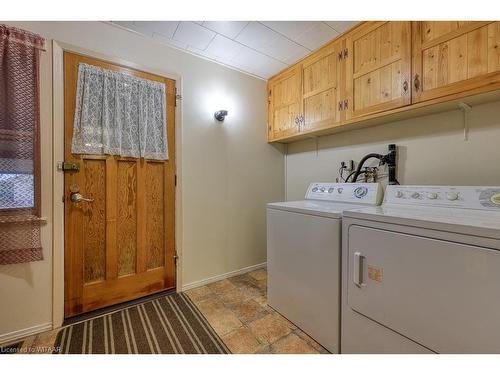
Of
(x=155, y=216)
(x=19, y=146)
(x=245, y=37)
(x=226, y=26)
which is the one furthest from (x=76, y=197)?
(x=245, y=37)

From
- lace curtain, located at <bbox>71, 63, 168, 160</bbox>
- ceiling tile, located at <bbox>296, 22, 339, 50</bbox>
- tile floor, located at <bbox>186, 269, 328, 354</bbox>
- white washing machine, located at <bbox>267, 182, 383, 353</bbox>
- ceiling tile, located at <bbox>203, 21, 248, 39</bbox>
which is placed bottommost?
tile floor, located at <bbox>186, 269, 328, 354</bbox>

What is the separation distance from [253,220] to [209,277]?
2.69ft

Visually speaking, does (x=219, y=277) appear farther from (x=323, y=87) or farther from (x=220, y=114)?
(x=323, y=87)

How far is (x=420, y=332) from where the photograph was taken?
1.01 m

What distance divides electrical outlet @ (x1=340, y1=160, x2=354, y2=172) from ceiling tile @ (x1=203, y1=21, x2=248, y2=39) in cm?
155

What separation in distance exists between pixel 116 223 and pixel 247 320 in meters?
1.35

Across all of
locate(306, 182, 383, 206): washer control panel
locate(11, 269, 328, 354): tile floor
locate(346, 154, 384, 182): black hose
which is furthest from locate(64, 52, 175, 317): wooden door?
locate(346, 154, 384, 182): black hose

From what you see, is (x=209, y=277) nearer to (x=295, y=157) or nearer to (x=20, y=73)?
(x=295, y=157)

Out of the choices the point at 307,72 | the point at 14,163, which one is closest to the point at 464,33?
the point at 307,72

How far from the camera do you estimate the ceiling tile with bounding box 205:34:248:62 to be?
2.02 m

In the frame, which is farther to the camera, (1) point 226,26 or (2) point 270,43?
(2) point 270,43

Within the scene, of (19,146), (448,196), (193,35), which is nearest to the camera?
(448,196)

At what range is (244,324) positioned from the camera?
169 centimetres

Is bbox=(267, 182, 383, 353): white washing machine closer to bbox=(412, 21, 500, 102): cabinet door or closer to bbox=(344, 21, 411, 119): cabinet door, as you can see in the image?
bbox=(344, 21, 411, 119): cabinet door
